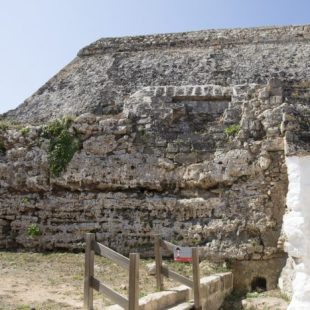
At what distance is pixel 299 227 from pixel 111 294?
11.9 feet

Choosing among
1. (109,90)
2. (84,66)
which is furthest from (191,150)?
(84,66)

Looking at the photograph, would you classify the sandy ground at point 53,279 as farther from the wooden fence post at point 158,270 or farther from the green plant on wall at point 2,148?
the green plant on wall at point 2,148

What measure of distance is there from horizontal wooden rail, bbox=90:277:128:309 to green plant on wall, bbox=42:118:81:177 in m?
4.93

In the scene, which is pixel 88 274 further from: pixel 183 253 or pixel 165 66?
pixel 165 66

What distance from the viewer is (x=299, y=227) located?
814 cm

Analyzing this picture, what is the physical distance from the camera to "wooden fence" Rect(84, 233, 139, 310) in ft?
19.9

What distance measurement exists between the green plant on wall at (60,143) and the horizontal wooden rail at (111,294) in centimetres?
493

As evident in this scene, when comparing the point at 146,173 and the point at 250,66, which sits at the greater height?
the point at 250,66

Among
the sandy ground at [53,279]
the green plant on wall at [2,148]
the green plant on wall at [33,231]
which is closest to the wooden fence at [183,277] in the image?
the sandy ground at [53,279]

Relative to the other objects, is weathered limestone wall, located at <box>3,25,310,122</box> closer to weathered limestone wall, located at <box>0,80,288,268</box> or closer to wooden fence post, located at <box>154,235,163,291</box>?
weathered limestone wall, located at <box>0,80,288,268</box>

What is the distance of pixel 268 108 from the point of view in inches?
403

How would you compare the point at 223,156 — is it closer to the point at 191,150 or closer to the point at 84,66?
the point at 191,150

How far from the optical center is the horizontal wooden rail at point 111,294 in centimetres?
614

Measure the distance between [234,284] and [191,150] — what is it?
300 cm
